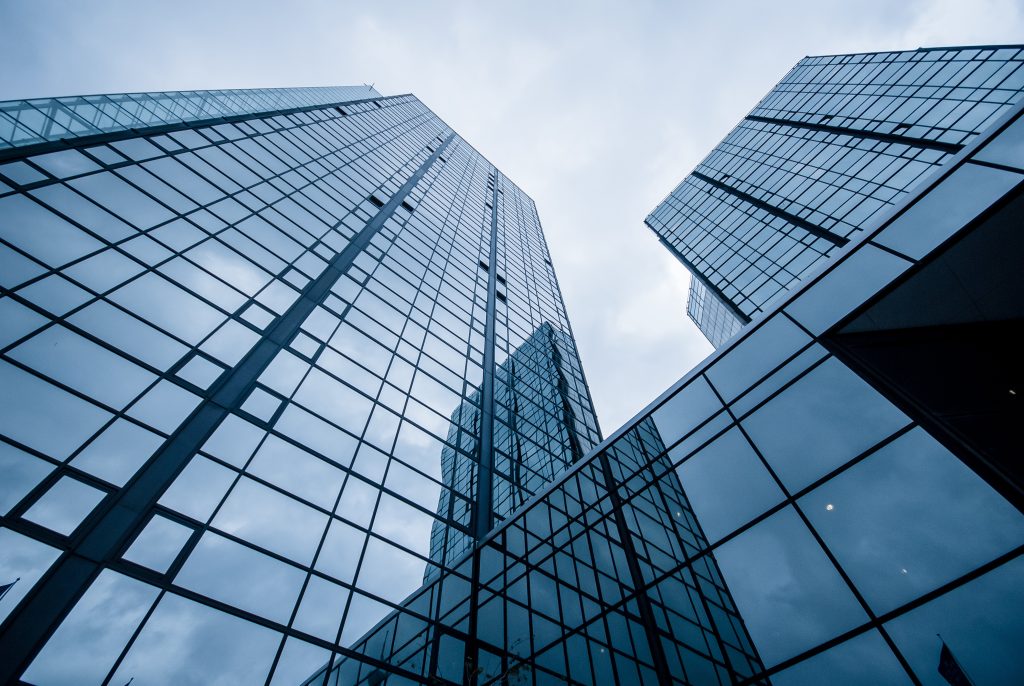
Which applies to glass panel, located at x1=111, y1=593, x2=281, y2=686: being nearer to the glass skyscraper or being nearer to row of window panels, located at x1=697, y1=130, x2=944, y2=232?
the glass skyscraper

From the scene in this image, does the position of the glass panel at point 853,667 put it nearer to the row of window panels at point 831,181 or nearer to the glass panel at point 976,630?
the glass panel at point 976,630

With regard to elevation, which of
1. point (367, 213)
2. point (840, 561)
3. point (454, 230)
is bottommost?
point (840, 561)

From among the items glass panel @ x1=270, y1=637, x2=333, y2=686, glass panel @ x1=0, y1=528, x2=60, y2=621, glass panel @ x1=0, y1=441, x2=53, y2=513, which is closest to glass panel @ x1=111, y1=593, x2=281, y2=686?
glass panel @ x1=270, y1=637, x2=333, y2=686

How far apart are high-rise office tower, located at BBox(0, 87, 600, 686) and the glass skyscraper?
75 millimetres

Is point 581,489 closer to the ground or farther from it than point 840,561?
farther from it

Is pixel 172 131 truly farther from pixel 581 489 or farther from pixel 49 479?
pixel 581 489

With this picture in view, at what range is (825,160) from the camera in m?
41.6

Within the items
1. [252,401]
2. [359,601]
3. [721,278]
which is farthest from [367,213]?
[721,278]

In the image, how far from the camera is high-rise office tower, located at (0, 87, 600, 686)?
9109 millimetres

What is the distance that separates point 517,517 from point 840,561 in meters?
10.1

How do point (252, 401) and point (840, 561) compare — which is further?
point (252, 401)

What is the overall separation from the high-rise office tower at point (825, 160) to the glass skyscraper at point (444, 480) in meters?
16.4

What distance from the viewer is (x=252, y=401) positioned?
1402cm

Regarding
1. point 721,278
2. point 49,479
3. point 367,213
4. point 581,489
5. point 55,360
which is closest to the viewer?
point 49,479
